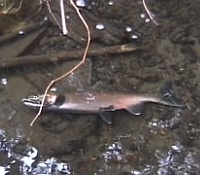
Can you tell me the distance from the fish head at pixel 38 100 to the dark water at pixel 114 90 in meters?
0.03

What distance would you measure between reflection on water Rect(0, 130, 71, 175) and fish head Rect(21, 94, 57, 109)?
0.19m

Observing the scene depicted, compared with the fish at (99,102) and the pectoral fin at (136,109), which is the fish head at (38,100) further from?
the pectoral fin at (136,109)

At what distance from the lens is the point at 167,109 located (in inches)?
110

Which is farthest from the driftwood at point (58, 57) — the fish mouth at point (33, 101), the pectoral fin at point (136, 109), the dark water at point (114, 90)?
the pectoral fin at point (136, 109)

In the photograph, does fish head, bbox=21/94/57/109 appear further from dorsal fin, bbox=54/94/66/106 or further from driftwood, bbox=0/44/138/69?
driftwood, bbox=0/44/138/69

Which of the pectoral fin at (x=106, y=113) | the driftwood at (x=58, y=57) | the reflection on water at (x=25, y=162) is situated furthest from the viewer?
the driftwood at (x=58, y=57)

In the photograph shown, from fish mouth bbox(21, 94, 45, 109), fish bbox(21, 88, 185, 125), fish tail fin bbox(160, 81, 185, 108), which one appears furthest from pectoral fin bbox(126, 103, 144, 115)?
fish mouth bbox(21, 94, 45, 109)

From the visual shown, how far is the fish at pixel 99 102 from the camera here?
2.75 metres

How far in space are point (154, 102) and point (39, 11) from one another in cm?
87

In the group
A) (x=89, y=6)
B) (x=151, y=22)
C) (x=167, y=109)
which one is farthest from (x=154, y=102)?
(x=89, y=6)

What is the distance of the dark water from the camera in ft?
8.60

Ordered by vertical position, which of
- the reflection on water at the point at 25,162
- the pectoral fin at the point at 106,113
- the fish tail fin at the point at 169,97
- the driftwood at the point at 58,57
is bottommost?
Answer: the reflection on water at the point at 25,162

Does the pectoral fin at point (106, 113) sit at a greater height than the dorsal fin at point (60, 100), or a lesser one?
lesser

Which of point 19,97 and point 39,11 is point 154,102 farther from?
point 39,11
